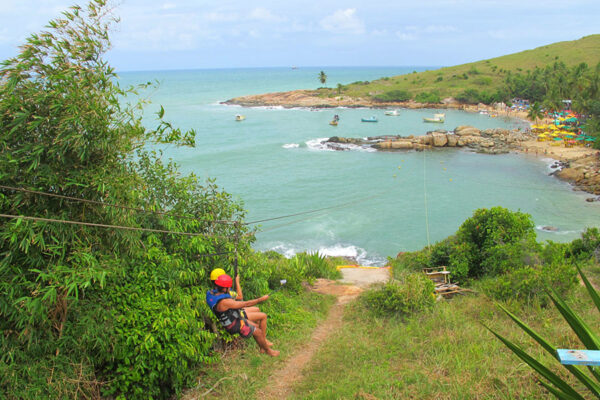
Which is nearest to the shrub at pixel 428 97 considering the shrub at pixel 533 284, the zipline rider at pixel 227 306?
the shrub at pixel 533 284

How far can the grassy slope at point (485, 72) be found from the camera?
8438 cm

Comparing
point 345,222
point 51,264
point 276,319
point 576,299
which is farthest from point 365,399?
point 345,222

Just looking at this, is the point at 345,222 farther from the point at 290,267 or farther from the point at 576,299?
the point at 576,299

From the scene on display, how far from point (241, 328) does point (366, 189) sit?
2770 cm

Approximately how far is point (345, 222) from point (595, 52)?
9380 centimetres

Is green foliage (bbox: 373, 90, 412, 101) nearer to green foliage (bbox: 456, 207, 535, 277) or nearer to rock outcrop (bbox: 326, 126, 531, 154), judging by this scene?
rock outcrop (bbox: 326, 126, 531, 154)

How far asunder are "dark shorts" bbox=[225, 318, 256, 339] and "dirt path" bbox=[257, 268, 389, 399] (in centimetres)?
97

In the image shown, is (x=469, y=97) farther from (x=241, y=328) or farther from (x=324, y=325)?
(x=241, y=328)

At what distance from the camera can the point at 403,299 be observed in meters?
9.12

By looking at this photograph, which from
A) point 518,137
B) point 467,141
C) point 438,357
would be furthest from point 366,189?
point 438,357

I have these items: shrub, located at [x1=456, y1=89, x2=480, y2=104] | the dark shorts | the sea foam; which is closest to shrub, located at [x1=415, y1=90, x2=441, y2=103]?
shrub, located at [x1=456, y1=89, x2=480, y2=104]

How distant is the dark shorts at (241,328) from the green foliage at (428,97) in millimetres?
78747

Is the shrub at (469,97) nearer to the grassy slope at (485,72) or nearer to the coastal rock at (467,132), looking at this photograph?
the grassy slope at (485,72)

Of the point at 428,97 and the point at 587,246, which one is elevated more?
the point at 428,97
